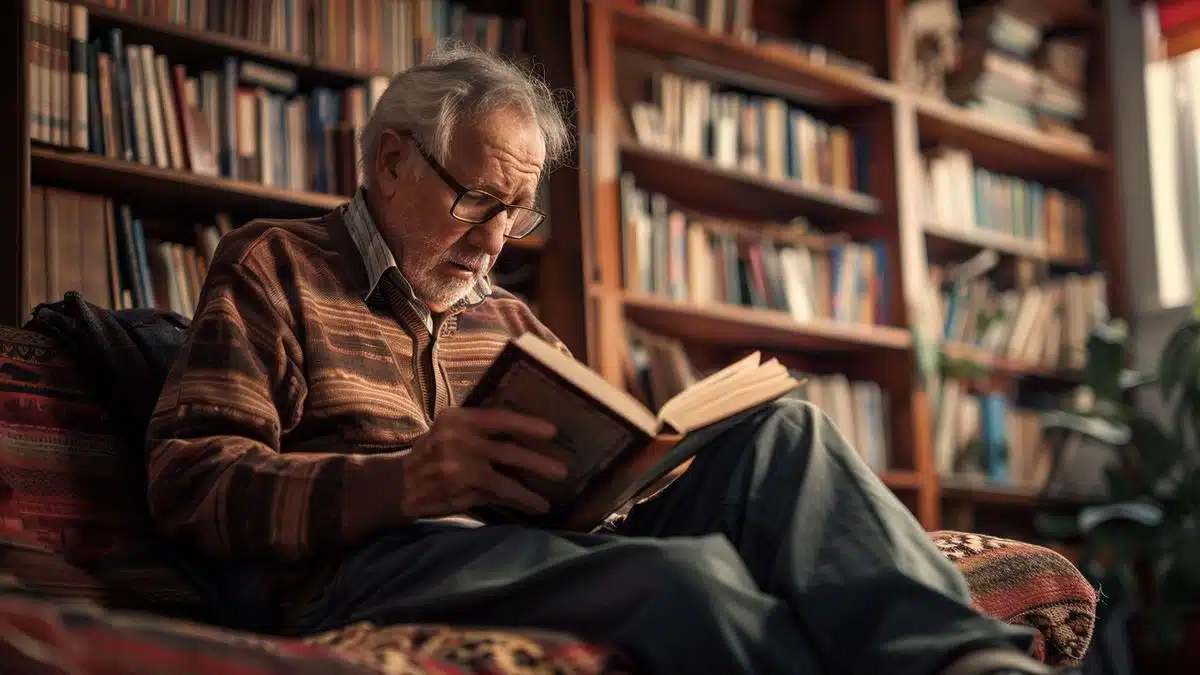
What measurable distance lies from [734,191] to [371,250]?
1.97 meters

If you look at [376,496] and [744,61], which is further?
[744,61]

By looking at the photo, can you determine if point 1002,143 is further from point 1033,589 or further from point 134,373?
point 134,373

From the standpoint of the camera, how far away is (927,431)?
348 centimetres

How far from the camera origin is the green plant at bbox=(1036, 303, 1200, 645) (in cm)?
336

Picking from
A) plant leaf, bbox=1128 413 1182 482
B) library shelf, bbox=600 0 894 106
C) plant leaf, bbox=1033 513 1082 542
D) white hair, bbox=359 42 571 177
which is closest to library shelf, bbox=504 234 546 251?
library shelf, bbox=600 0 894 106

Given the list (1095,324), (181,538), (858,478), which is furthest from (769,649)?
(1095,324)

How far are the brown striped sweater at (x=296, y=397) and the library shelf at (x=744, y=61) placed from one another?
160 cm

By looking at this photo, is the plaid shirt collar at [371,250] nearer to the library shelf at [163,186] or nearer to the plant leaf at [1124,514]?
the library shelf at [163,186]

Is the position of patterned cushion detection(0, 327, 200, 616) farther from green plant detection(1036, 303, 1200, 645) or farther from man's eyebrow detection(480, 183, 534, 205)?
green plant detection(1036, 303, 1200, 645)

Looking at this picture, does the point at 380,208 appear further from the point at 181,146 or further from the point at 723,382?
the point at 181,146

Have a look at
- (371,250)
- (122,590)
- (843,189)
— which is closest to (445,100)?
(371,250)

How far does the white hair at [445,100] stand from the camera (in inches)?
64.1

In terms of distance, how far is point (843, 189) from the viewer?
3.55m

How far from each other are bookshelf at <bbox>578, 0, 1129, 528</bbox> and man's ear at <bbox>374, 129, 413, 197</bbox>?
111 cm
